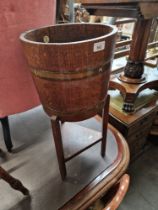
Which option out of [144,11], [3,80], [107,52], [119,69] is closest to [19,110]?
[3,80]

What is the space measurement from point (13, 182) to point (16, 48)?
46 centimetres

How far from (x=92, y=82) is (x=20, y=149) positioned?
505 mm

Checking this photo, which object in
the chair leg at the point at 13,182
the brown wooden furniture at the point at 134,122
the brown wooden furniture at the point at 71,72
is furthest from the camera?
the brown wooden furniture at the point at 134,122

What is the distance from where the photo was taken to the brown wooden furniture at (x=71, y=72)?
0.42m

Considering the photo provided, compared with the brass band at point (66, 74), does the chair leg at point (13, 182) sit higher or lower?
lower

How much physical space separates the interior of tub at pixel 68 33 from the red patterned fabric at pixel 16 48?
0.06m

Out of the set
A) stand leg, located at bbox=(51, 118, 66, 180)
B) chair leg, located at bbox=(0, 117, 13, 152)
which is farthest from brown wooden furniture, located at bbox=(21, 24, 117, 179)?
chair leg, located at bbox=(0, 117, 13, 152)

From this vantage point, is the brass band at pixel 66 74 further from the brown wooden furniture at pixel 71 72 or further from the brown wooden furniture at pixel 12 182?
the brown wooden furniture at pixel 12 182

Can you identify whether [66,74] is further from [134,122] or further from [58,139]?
[134,122]

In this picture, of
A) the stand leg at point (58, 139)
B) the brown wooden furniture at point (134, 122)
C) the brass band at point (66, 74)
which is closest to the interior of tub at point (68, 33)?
the brass band at point (66, 74)

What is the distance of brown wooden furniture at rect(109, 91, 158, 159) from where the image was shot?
101 centimetres

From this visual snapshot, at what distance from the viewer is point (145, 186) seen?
1.13 meters

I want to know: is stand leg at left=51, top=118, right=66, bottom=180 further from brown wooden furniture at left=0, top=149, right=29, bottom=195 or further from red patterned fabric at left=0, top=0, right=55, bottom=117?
red patterned fabric at left=0, top=0, right=55, bottom=117

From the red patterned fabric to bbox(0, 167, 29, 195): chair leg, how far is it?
10.0 inches
